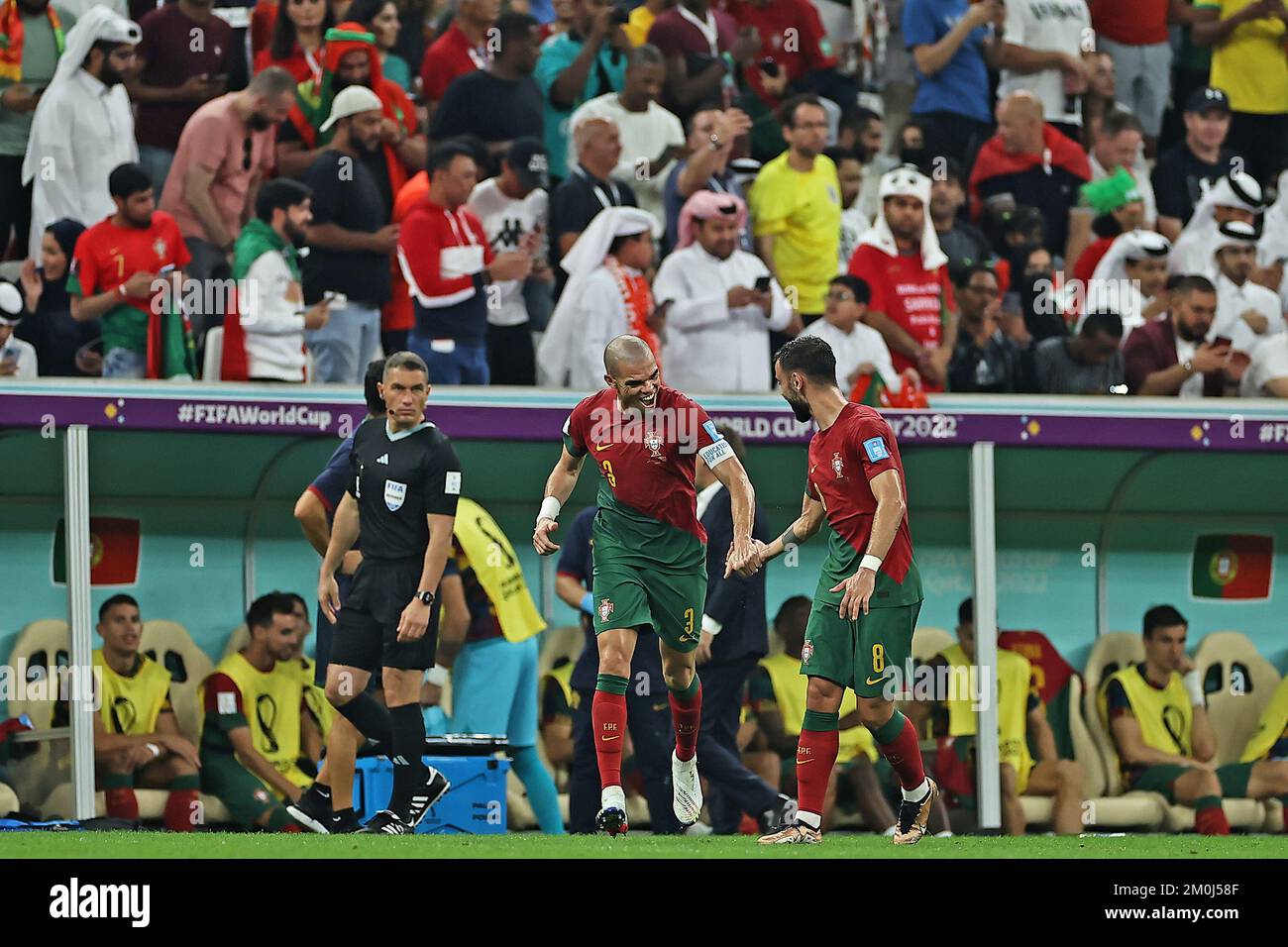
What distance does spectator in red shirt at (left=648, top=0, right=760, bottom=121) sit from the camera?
45.8 feet

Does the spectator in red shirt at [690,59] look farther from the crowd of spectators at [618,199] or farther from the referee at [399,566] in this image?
the referee at [399,566]

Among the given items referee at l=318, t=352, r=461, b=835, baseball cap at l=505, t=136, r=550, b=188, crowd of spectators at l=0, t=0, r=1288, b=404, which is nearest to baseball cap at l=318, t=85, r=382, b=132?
crowd of spectators at l=0, t=0, r=1288, b=404

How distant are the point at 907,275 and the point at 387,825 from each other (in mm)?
5269

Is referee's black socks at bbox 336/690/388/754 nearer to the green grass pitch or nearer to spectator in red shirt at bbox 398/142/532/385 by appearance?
the green grass pitch

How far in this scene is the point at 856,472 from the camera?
822cm

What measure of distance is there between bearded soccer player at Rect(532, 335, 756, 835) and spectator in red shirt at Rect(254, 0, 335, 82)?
491 centimetres

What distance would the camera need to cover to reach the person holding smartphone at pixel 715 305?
1242 centimetres

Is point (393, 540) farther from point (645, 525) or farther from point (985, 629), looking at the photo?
point (985, 629)

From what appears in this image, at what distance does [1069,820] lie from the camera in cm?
1273

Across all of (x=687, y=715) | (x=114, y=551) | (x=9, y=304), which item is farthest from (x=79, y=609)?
(x=687, y=715)

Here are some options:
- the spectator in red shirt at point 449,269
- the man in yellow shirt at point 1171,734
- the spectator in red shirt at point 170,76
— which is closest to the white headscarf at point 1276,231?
the man in yellow shirt at point 1171,734

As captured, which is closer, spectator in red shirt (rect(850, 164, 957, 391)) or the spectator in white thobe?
the spectator in white thobe

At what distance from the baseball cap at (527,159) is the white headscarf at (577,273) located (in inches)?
19.1
